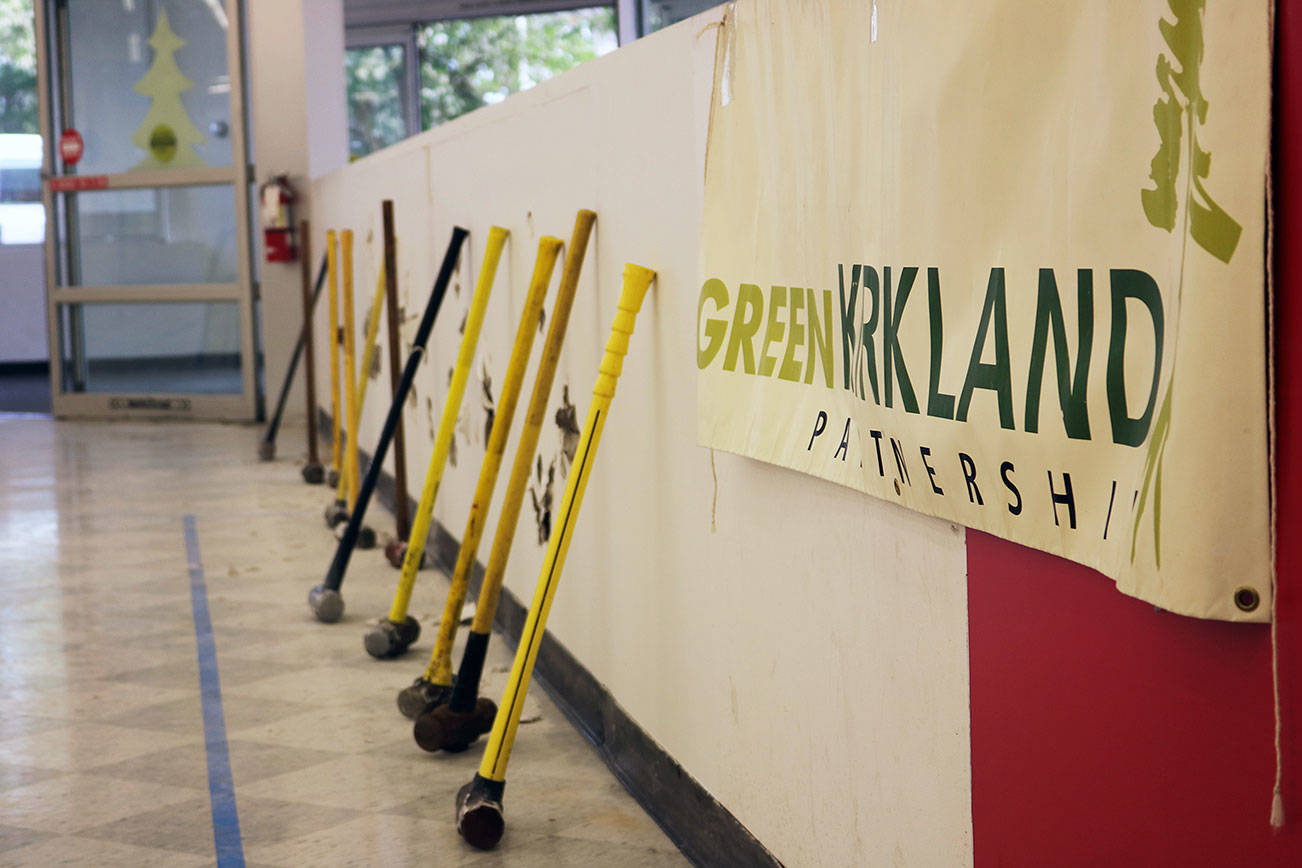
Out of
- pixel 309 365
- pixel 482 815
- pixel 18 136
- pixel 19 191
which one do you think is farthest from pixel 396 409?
pixel 18 136

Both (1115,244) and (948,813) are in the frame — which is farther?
(948,813)

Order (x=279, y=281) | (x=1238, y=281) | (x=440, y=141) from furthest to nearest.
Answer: (x=279, y=281)
(x=440, y=141)
(x=1238, y=281)

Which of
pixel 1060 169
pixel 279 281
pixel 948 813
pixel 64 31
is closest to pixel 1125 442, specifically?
pixel 1060 169

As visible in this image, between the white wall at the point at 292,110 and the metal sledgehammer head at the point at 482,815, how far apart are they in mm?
6605

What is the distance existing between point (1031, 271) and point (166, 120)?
8756 millimetres

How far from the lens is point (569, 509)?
224 cm

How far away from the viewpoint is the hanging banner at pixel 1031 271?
90cm

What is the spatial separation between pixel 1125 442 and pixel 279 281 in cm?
808

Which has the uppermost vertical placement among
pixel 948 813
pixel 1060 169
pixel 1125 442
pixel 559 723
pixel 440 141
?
pixel 440 141

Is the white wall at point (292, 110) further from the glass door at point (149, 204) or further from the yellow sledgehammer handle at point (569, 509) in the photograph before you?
the yellow sledgehammer handle at point (569, 509)

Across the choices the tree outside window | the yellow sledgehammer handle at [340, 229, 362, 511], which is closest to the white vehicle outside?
the tree outside window

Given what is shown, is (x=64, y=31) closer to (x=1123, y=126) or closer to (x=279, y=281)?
(x=279, y=281)

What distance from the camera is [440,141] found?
4137 mm

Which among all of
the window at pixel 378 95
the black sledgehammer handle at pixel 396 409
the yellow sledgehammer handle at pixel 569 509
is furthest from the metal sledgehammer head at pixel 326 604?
the window at pixel 378 95
